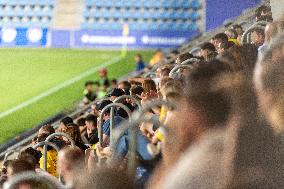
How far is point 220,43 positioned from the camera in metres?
5.44

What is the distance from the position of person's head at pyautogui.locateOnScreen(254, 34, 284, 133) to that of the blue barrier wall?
1391 cm

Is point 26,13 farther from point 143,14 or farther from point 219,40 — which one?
point 219,40

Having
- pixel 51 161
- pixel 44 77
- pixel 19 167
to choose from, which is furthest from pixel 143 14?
pixel 19 167

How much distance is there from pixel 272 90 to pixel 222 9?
50.8ft

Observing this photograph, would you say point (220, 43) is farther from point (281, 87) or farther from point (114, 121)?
point (281, 87)

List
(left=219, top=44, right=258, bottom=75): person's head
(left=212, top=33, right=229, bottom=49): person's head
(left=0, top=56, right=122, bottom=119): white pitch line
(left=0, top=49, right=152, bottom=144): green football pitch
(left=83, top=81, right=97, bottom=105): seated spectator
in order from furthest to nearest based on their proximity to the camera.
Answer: (left=0, top=56, right=122, bottom=119): white pitch line < (left=0, top=49, right=152, bottom=144): green football pitch < (left=83, top=81, right=97, bottom=105): seated spectator < (left=212, top=33, right=229, bottom=49): person's head < (left=219, top=44, right=258, bottom=75): person's head

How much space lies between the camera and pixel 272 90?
2.10 m

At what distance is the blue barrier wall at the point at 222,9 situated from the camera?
16.5 metres

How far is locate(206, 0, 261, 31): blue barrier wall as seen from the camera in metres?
16.5

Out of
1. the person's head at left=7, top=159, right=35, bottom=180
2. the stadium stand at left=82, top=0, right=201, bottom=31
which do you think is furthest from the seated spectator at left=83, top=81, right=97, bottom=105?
the person's head at left=7, top=159, right=35, bottom=180

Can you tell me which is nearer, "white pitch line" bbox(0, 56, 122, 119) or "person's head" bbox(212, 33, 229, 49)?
"person's head" bbox(212, 33, 229, 49)

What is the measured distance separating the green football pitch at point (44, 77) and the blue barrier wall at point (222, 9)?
1.71 m

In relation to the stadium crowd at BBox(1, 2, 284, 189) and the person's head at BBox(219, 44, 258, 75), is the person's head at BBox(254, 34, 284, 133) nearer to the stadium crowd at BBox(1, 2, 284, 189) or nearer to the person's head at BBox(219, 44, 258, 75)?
the stadium crowd at BBox(1, 2, 284, 189)

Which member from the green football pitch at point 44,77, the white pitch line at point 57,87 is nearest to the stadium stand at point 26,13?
the green football pitch at point 44,77
